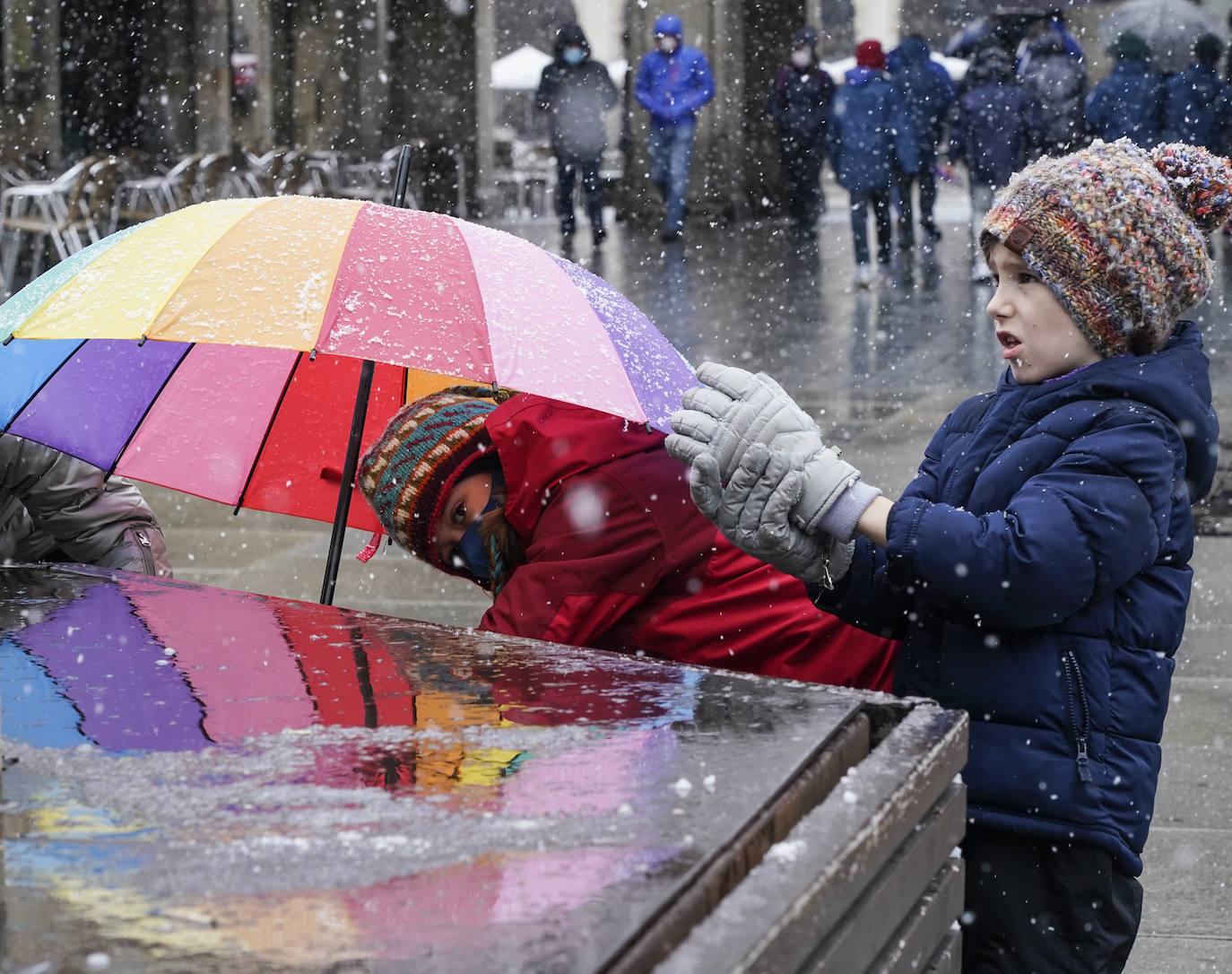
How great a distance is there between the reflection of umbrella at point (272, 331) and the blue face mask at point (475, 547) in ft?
0.74

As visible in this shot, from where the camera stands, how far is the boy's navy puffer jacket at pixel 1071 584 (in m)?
2.02

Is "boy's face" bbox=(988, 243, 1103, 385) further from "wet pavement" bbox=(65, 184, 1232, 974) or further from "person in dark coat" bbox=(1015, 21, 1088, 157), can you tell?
"person in dark coat" bbox=(1015, 21, 1088, 157)

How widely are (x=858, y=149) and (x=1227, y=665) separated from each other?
955 centimetres

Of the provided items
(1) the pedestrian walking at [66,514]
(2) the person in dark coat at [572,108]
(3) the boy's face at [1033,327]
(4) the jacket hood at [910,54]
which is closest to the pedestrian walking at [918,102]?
(4) the jacket hood at [910,54]

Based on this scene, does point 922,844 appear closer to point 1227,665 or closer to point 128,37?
point 1227,665

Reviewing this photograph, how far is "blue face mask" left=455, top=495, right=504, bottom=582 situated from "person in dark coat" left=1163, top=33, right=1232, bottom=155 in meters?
12.4

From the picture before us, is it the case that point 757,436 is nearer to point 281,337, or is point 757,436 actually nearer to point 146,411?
point 281,337

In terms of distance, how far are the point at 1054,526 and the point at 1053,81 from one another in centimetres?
1273

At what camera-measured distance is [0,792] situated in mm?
1460

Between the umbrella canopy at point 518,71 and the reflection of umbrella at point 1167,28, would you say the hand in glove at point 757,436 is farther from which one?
the umbrella canopy at point 518,71

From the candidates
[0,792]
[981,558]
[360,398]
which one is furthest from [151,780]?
[360,398]

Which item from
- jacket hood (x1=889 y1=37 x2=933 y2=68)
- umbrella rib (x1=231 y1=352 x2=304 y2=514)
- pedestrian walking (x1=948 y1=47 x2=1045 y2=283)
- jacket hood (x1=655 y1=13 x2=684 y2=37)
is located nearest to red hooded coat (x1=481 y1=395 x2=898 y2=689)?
umbrella rib (x1=231 y1=352 x2=304 y2=514)

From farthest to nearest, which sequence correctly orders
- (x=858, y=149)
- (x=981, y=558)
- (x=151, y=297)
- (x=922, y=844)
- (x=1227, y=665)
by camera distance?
(x=858, y=149) < (x=1227, y=665) < (x=151, y=297) < (x=981, y=558) < (x=922, y=844)

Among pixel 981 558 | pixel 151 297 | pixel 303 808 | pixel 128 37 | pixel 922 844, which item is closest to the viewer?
pixel 303 808
